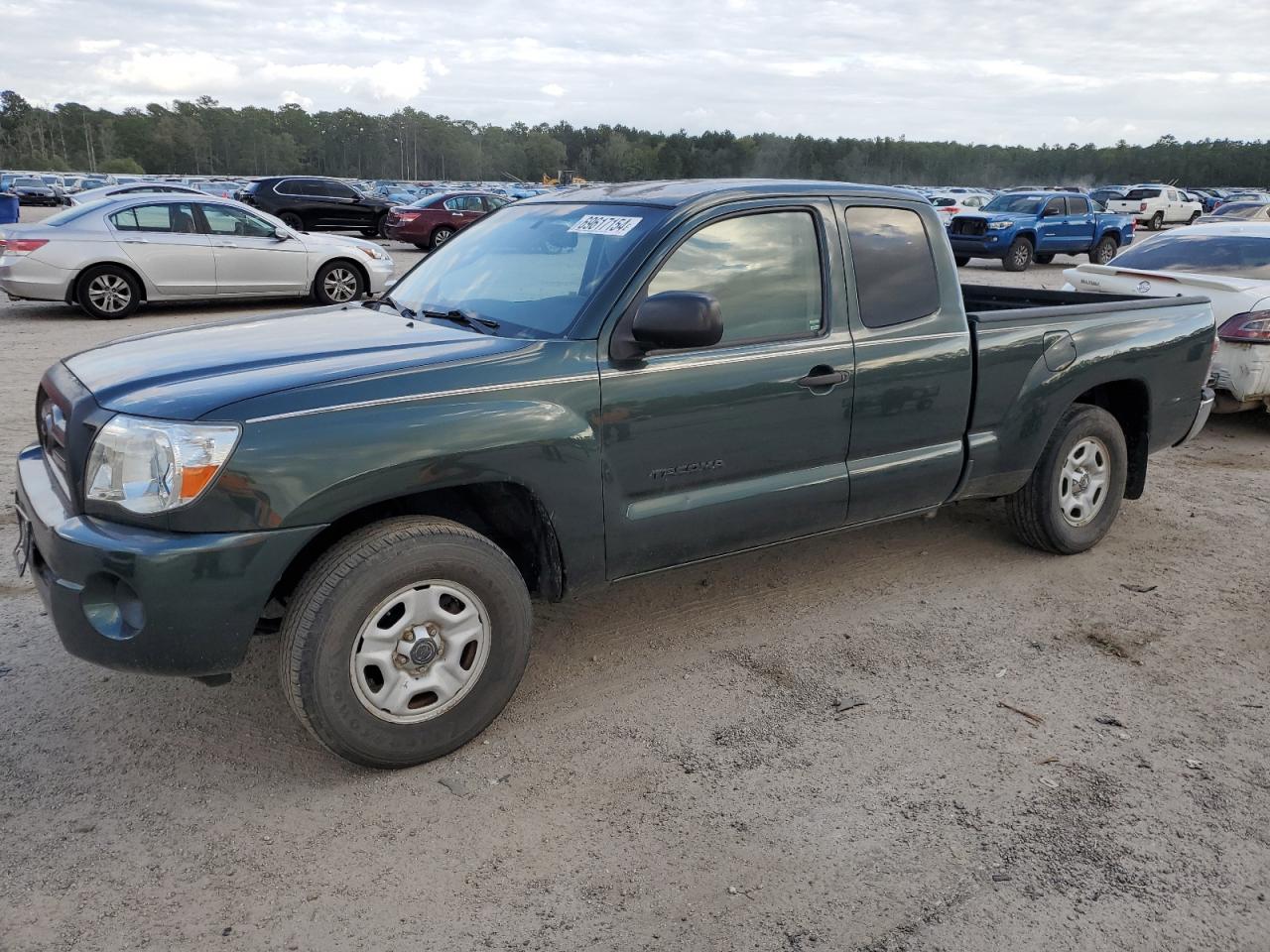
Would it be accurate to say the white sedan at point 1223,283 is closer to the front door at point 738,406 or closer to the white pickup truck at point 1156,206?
the front door at point 738,406

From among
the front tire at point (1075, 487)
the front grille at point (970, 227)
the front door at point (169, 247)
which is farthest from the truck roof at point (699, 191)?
the front grille at point (970, 227)

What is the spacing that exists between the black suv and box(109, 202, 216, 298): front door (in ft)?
37.6

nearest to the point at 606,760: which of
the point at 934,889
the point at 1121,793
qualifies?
the point at 934,889

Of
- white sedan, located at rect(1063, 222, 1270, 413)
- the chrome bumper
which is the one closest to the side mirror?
the chrome bumper

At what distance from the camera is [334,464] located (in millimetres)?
2891

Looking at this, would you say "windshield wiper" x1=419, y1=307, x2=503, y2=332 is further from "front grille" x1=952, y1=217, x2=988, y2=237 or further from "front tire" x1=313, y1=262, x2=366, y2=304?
"front grille" x1=952, y1=217, x2=988, y2=237

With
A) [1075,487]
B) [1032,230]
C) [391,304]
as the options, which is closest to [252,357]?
[391,304]

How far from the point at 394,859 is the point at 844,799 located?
132 cm

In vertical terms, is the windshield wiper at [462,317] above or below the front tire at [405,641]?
above

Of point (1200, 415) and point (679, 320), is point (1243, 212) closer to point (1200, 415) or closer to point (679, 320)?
point (1200, 415)

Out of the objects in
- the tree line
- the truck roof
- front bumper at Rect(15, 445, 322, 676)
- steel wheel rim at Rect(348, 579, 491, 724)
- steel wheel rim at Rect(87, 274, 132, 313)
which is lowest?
steel wheel rim at Rect(348, 579, 491, 724)

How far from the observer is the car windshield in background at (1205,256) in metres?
8.25

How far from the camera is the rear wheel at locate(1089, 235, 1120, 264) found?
22.9 m

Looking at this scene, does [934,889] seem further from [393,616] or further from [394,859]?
[393,616]
